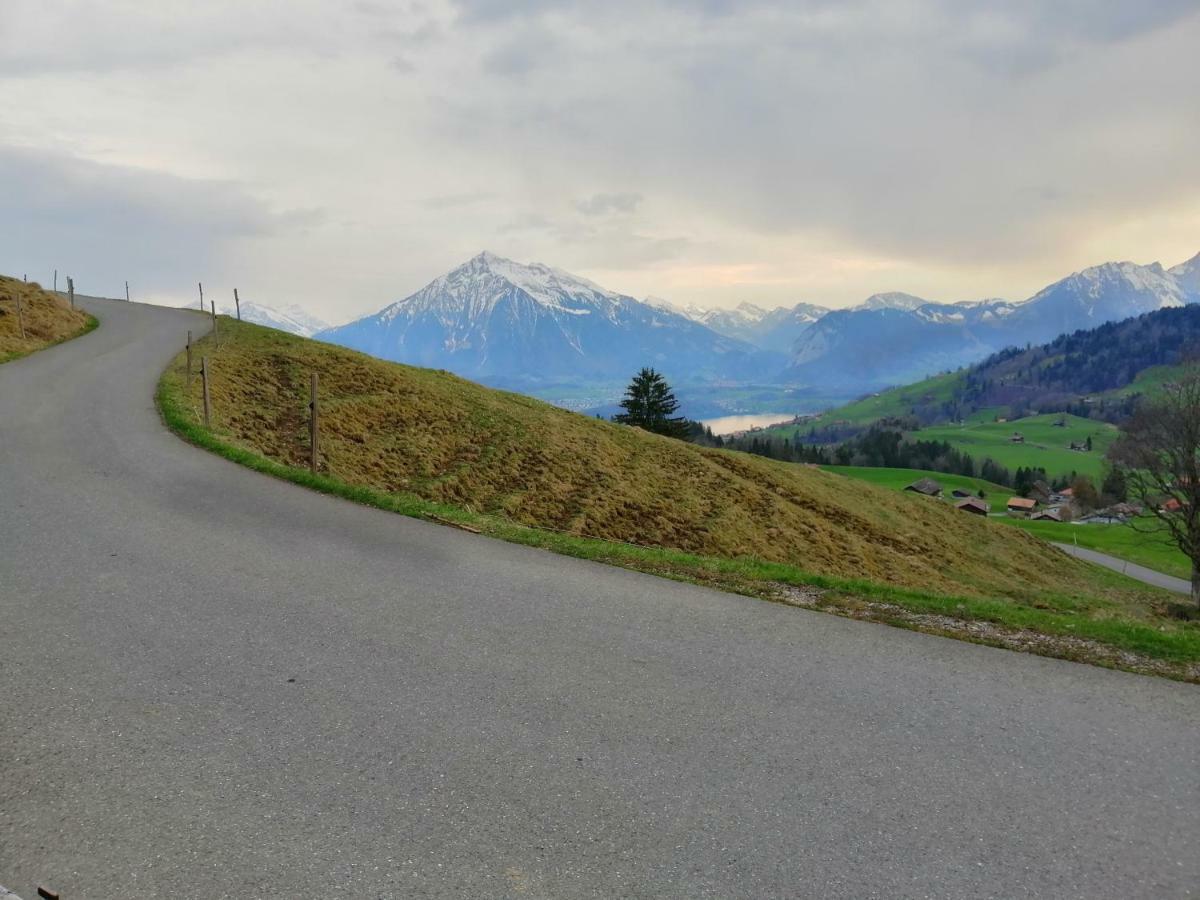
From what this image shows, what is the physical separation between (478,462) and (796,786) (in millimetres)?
18178

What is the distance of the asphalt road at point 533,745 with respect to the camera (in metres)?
4.55

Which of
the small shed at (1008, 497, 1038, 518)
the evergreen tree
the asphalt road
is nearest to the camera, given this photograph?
the asphalt road

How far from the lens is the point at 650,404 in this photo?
69438 mm

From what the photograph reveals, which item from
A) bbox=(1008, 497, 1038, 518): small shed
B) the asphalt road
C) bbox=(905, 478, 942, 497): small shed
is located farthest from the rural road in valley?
the asphalt road

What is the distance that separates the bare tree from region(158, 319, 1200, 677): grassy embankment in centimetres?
469

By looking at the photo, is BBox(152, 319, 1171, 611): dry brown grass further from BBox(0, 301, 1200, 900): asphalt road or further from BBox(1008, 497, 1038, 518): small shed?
BBox(1008, 497, 1038, 518): small shed

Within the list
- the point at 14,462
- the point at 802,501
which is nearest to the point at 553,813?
the point at 14,462

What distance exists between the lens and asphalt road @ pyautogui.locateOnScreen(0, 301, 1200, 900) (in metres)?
4.55

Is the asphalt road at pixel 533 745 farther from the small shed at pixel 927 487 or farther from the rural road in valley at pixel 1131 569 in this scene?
the small shed at pixel 927 487

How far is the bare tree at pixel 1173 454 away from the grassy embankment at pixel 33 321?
5397 centimetres

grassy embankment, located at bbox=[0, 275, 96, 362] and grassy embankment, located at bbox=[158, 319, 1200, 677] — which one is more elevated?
grassy embankment, located at bbox=[0, 275, 96, 362]

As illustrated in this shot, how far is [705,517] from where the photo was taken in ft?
76.0

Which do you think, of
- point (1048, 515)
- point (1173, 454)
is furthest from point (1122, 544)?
point (1173, 454)

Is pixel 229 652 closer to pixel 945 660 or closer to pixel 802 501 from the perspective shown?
pixel 945 660
